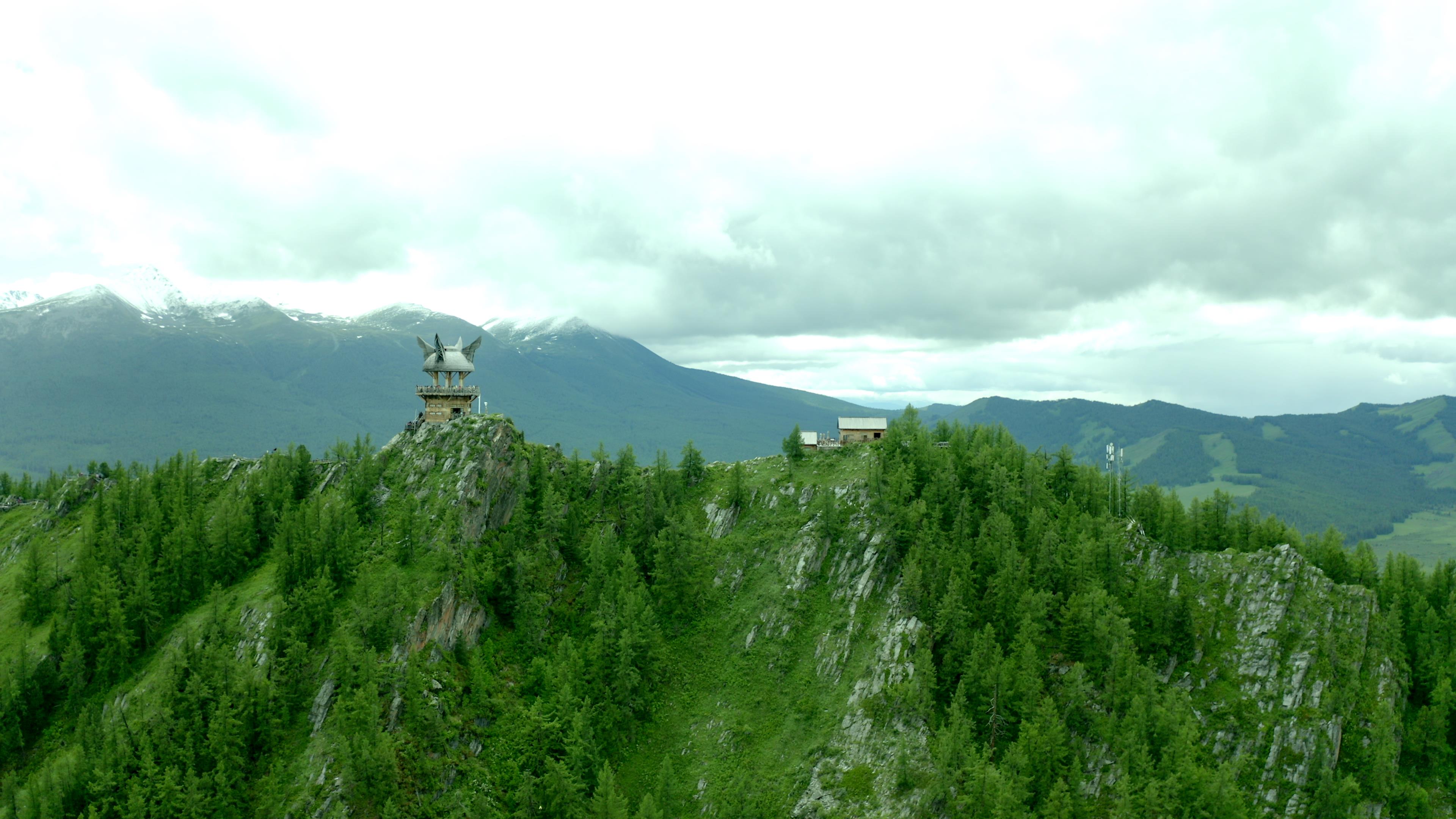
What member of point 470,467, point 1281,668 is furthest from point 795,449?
point 1281,668

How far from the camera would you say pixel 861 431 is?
475ft

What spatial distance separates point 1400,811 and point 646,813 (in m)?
95.9

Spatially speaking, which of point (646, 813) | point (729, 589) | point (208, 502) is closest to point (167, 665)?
point (208, 502)

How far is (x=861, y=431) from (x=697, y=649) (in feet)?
176

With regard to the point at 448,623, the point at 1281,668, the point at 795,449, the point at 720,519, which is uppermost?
the point at 795,449

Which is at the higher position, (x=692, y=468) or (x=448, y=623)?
(x=692, y=468)

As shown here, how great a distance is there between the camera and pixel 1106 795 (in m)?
88.5

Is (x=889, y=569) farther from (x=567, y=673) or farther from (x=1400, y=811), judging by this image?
(x=1400, y=811)

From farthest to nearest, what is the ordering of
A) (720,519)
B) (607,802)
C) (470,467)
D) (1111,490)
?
1. (1111,490)
2. (720,519)
3. (470,467)
4. (607,802)

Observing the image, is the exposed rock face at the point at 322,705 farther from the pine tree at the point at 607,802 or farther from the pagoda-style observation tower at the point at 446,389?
the pagoda-style observation tower at the point at 446,389

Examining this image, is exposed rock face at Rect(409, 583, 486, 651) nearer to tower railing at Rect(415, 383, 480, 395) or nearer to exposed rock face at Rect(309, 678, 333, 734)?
exposed rock face at Rect(309, 678, 333, 734)

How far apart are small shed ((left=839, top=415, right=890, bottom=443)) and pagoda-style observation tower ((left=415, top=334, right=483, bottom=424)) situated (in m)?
67.3

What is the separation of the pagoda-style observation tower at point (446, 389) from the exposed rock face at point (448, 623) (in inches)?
1506

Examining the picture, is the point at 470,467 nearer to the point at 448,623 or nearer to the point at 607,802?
the point at 448,623
